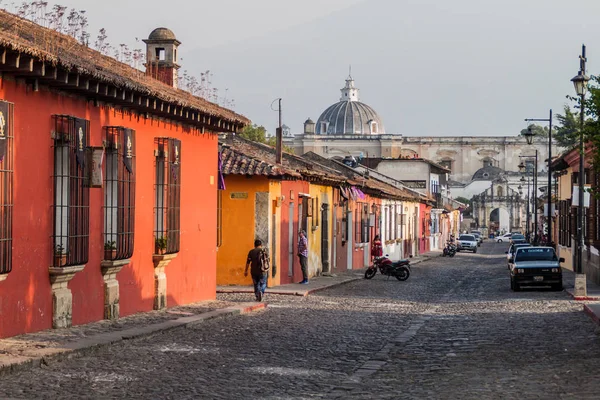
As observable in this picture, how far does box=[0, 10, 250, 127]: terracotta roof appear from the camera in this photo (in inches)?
557

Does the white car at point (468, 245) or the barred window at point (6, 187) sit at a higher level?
the barred window at point (6, 187)

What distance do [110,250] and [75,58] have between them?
3819 millimetres

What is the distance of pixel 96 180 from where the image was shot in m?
17.0

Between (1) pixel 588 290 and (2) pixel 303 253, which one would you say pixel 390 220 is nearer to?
A: (2) pixel 303 253

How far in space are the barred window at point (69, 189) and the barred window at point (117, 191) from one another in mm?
1334

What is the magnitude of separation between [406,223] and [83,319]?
5017 cm

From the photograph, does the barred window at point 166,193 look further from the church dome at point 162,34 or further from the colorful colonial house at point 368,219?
the colorful colonial house at point 368,219

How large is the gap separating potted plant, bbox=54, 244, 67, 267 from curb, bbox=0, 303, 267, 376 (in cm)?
130

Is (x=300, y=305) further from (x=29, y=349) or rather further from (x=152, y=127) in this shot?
(x=29, y=349)

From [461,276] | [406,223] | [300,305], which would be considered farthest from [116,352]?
[406,223]

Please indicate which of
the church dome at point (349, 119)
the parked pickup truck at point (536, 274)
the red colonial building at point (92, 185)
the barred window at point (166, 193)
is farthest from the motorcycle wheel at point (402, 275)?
the church dome at point (349, 119)

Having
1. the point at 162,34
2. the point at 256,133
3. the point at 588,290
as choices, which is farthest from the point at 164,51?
the point at 256,133

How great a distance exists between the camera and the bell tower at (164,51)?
82.3 feet

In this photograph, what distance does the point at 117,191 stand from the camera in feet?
61.6
